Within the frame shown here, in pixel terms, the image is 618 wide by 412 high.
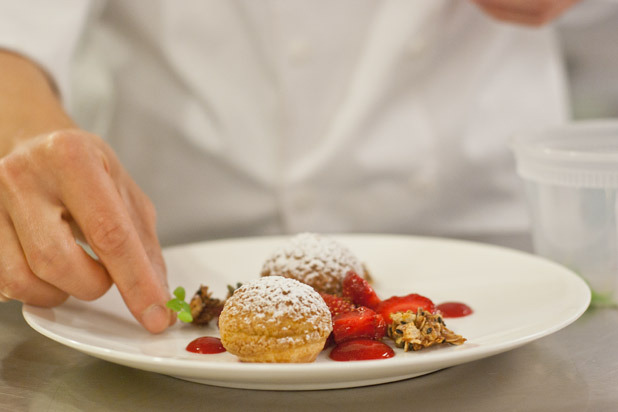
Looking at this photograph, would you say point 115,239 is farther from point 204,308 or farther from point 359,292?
point 359,292

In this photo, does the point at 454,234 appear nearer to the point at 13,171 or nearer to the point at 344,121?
the point at 344,121

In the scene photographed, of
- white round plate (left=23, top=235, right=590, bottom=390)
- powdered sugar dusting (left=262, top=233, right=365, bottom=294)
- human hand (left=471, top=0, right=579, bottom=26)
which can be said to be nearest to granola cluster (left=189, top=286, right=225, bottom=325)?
white round plate (left=23, top=235, right=590, bottom=390)

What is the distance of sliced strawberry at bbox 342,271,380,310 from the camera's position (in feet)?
3.79

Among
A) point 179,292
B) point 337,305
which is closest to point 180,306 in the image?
point 179,292

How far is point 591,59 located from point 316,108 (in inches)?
42.4

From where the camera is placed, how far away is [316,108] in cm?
195

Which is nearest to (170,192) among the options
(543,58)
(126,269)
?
(126,269)

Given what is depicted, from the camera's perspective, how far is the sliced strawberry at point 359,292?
1156mm

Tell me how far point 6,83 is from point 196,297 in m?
0.56

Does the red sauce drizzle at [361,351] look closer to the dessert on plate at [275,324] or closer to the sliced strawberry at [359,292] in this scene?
the dessert on plate at [275,324]

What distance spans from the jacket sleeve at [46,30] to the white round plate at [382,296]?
0.48 m

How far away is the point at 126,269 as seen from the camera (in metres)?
1.09

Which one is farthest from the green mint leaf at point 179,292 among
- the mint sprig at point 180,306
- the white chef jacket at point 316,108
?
the white chef jacket at point 316,108

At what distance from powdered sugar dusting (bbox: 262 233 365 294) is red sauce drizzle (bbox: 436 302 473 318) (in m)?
0.17
